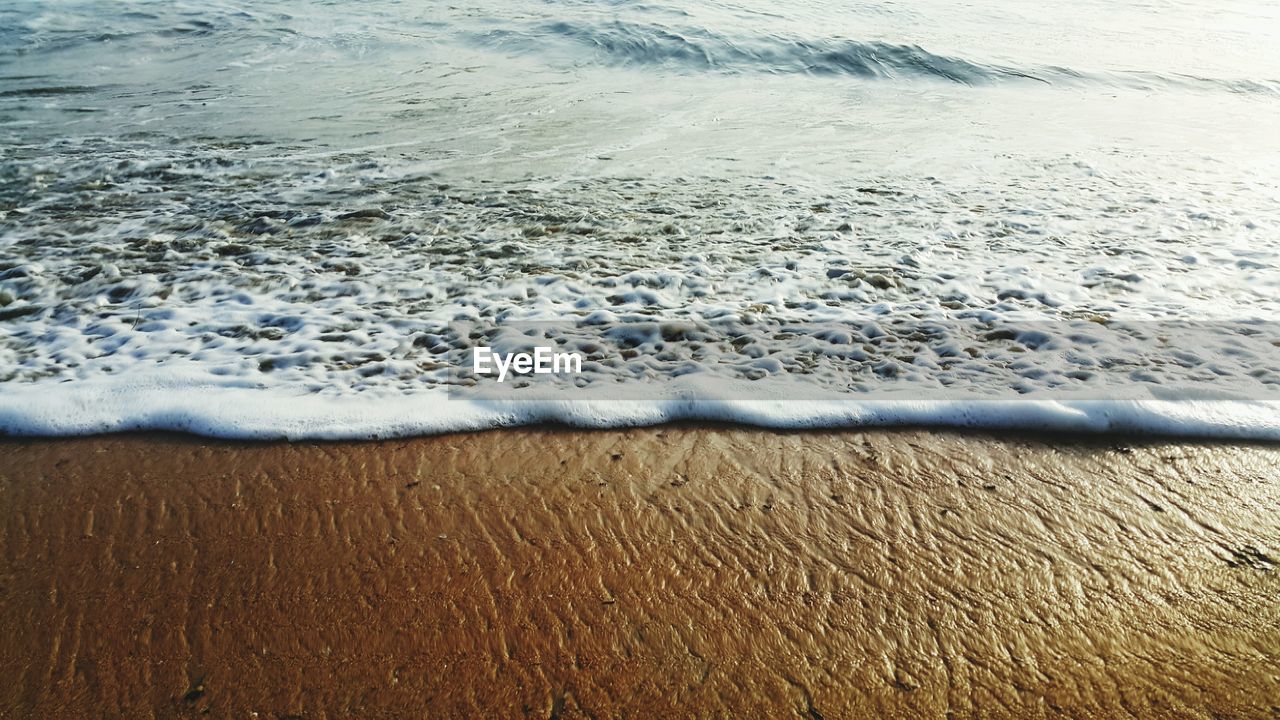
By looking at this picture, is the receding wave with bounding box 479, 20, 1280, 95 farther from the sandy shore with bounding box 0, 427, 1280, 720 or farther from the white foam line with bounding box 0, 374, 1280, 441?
the sandy shore with bounding box 0, 427, 1280, 720

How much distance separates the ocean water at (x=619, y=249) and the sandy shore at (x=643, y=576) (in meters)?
0.26

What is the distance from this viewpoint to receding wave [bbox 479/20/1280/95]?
1164 cm

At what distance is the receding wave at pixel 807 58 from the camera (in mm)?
11641

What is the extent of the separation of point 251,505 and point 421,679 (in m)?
1.02

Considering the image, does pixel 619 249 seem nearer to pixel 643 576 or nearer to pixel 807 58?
pixel 643 576

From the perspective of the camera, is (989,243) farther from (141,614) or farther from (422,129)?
(422,129)

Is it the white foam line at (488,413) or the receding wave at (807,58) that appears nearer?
the white foam line at (488,413)

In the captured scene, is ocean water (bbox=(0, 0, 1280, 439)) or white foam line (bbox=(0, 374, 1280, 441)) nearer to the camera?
white foam line (bbox=(0, 374, 1280, 441))

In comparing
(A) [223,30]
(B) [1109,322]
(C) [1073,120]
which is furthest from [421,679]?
(A) [223,30]

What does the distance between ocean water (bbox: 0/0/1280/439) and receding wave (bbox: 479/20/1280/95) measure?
2.91 feet

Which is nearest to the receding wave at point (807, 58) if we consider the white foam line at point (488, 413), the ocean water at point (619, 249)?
the ocean water at point (619, 249)

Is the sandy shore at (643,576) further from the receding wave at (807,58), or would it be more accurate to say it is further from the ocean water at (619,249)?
the receding wave at (807,58)

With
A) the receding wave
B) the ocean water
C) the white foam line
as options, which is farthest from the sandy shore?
the receding wave

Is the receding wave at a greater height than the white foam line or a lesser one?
greater
